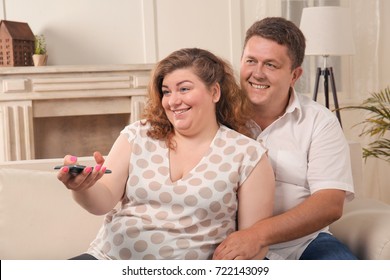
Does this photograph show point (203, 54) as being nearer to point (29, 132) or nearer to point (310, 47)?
point (310, 47)

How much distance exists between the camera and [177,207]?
156 cm

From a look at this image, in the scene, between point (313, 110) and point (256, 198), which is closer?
point (256, 198)

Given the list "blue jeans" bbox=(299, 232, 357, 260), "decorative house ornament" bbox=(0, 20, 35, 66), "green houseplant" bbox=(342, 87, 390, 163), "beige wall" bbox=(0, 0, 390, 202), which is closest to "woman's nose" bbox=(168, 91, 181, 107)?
"blue jeans" bbox=(299, 232, 357, 260)

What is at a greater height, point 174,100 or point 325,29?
point 325,29

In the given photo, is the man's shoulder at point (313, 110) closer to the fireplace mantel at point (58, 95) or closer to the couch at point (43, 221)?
the couch at point (43, 221)

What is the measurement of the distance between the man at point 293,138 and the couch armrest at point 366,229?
0.07m

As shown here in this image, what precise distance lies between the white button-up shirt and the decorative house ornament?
2603 mm

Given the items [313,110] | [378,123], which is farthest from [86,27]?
[313,110]

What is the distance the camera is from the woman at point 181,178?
5.09ft

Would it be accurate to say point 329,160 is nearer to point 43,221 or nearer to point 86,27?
point 43,221

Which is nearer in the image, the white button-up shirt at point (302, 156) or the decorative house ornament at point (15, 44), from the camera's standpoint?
the white button-up shirt at point (302, 156)

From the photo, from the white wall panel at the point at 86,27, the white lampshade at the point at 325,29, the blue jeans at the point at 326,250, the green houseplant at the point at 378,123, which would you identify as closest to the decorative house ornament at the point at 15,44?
the white wall panel at the point at 86,27

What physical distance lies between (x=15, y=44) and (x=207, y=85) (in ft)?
8.86
